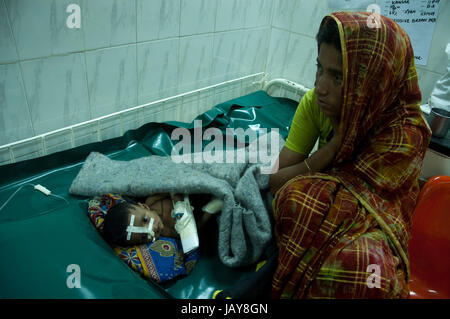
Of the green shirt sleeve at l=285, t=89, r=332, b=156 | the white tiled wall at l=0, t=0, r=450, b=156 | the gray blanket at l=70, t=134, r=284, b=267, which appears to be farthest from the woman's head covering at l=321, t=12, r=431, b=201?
the white tiled wall at l=0, t=0, r=450, b=156

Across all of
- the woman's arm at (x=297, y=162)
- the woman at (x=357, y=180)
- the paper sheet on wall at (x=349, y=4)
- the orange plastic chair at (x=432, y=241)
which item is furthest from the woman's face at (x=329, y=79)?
the paper sheet on wall at (x=349, y=4)

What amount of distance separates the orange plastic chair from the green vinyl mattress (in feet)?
2.06

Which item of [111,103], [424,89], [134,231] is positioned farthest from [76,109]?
[424,89]

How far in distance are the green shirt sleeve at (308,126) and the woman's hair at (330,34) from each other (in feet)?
0.78

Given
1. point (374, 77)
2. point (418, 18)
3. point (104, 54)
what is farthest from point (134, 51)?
point (418, 18)

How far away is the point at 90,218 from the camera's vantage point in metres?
1.11

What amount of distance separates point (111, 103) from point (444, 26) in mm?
1498

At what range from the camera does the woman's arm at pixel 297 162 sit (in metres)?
1.11

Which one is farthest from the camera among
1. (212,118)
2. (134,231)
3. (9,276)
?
(212,118)

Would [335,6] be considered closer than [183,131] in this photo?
No

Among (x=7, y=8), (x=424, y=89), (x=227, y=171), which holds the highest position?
(x=7, y=8)

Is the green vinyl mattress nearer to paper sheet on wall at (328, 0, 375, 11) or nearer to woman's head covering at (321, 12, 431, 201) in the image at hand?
woman's head covering at (321, 12, 431, 201)

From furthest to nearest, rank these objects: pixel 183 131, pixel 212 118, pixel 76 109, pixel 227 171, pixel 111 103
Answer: pixel 212 118 → pixel 183 131 → pixel 111 103 → pixel 76 109 → pixel 227 171
